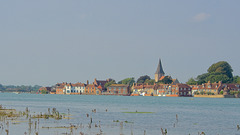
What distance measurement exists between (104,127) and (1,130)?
11502 mm

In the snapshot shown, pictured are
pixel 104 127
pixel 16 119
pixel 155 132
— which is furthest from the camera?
pixel 16 119

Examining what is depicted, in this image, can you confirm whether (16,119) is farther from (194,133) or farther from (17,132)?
(194,133)

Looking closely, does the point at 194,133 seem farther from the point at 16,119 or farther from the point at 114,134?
the point at 16,119

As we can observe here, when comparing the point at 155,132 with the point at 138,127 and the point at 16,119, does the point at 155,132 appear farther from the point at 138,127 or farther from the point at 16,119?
the point at 16,119

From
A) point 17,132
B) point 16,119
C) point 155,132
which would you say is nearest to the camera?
point 17,132

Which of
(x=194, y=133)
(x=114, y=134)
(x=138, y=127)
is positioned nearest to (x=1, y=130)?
(x=114, y=134)

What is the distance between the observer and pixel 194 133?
4453 cm

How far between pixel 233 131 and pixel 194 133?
5.35 meters

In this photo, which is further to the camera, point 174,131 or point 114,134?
point 174,131

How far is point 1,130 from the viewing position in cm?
4106

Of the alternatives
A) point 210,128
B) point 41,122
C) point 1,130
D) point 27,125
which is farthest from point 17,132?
point 210,128

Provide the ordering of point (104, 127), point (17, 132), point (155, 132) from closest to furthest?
point (17, 132)
point (155, 132)
point (104, 127)

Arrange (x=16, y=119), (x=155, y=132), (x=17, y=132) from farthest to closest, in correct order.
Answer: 1. (x=16, y=119)
2. (x=155, y=132)
3. (x=17, y=132)

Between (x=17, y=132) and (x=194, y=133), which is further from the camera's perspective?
(x=194, y=133)
